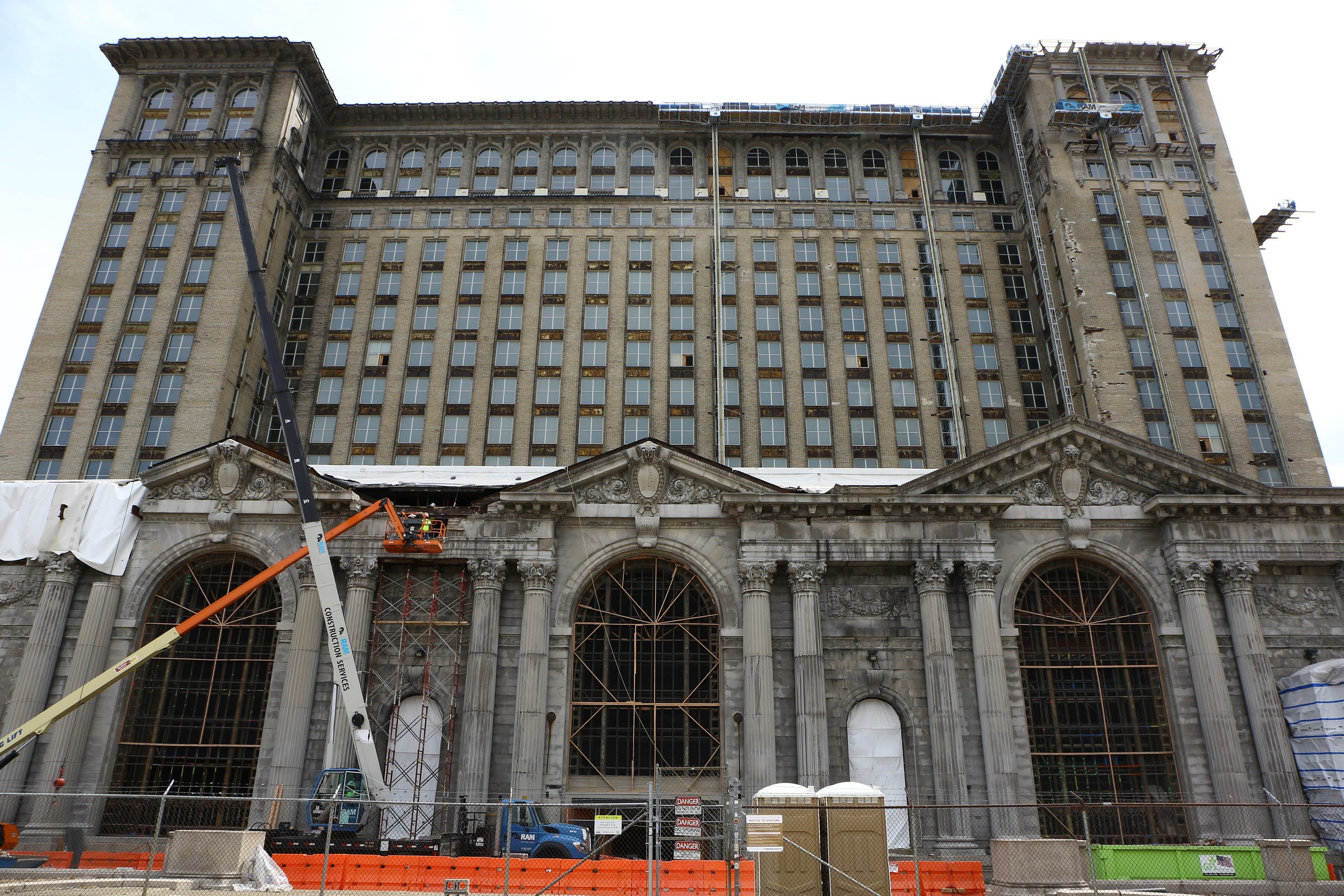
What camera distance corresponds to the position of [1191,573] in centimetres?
3262

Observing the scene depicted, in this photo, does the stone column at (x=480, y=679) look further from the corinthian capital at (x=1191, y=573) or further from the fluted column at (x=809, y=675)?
the corinthian capital at (x=1191, y=573)

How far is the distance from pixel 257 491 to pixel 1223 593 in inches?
1426

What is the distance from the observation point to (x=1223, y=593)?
32.9 m

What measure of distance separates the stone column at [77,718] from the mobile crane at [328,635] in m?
1.14

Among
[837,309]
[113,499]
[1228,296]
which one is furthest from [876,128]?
[113,499]

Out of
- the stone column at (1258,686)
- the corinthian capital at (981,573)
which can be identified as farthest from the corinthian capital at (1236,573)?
the corinthian capital at (981,573)

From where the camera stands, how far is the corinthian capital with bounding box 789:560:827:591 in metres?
32.3

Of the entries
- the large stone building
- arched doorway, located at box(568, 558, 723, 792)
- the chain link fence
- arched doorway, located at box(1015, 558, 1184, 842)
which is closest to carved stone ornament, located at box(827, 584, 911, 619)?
the large stone building

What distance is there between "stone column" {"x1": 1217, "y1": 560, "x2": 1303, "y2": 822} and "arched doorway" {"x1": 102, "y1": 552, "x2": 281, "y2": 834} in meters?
34.5

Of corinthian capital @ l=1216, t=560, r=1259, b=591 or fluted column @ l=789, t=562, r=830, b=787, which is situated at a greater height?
corinthian capital @ l=1216, t=560, r=1259, b=591

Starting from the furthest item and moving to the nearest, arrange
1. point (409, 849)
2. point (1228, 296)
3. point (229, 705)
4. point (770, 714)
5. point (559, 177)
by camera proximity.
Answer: point (559, 177)
point (1228, 296)
point (229, 705)
point (770, 714)
point (409, 849)

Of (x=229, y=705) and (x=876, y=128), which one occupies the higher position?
(x=876, y=128)

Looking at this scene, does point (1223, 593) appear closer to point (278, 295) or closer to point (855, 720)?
point (855, 720)

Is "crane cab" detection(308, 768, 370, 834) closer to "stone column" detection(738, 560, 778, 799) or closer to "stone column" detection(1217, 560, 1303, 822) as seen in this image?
"stone column" detection(738, 560, 778, 799)
